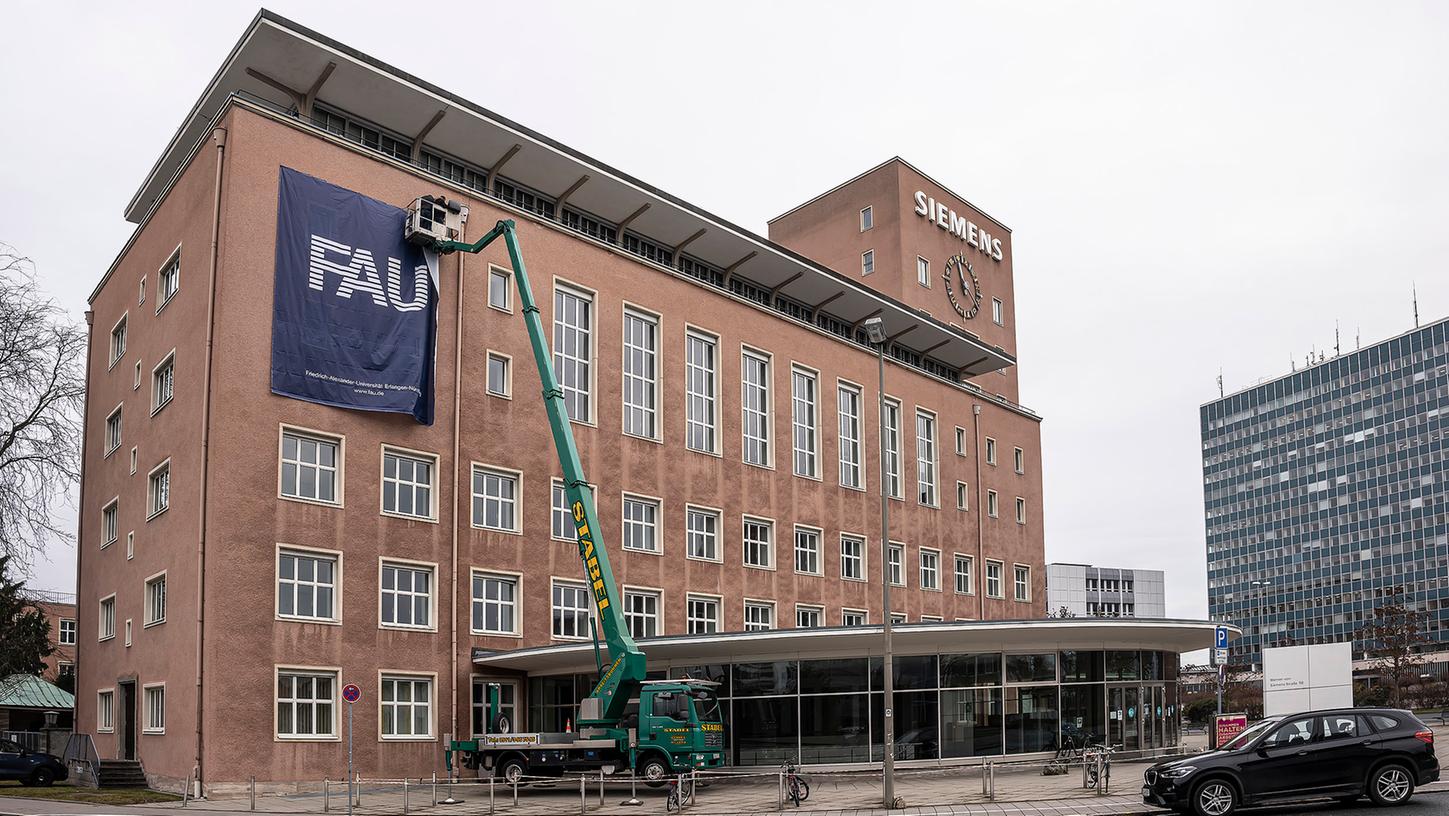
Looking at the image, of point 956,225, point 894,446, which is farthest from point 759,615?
point 956,225

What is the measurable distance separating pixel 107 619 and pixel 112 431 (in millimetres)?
6891

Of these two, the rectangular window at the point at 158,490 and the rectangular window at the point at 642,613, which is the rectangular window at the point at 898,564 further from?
the rectangular window at the point at 158,490

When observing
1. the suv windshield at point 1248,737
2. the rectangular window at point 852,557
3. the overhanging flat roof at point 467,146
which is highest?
the overhanging flat roof at point 467,146

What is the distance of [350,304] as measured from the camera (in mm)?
37156

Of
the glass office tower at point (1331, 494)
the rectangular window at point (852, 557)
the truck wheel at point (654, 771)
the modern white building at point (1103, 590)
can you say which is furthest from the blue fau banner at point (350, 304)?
the glass office tower at point (1331, 494)

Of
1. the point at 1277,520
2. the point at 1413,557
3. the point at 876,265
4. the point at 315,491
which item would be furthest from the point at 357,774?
the point at 1277,520

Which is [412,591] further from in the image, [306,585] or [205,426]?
[205,426]

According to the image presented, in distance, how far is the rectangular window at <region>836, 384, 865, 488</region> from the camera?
5475cm

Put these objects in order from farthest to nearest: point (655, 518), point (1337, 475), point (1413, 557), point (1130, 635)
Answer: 1. point (1337, 475)
2. point (1413, 557)
3. point (655, 518)
4. point (1130, 635)

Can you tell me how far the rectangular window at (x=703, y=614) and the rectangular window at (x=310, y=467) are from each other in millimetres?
14684

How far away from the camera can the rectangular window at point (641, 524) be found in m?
44.1

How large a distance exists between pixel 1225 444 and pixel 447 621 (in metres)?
161

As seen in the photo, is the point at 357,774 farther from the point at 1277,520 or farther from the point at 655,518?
the point at 1277,520

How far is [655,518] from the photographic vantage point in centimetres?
4525
